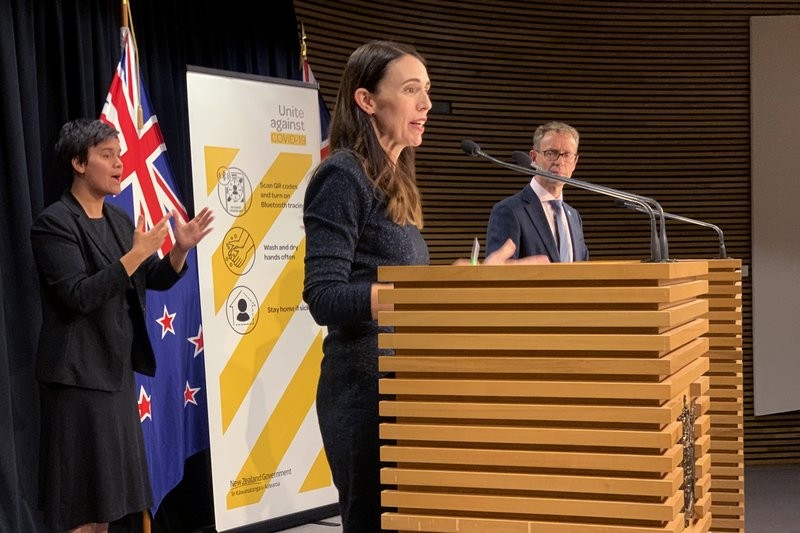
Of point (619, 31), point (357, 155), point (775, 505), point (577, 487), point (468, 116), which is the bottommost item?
point (775, 505)

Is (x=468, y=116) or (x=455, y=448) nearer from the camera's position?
(x=455, y=448)

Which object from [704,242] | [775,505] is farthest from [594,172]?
[775,505]

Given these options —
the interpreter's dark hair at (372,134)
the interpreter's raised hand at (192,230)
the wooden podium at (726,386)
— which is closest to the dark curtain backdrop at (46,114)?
the interpreter's raised hand at (192,230)

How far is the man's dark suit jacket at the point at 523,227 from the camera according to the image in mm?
3963

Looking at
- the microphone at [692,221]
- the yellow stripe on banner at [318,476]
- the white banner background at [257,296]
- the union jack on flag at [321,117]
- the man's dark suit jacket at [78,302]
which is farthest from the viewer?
the union jack on flag at [321,117]

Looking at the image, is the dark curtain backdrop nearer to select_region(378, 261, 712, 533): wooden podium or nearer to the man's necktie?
the man's necktie

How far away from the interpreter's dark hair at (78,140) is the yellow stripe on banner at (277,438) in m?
1.79

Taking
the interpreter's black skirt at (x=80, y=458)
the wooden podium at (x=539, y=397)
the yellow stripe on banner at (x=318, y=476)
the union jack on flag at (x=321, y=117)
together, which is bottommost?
the yellow stripe on banner at (x=318, y=476)

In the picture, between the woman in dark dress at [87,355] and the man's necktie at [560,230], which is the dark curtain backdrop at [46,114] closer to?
the woman in dark dress at [87,355]

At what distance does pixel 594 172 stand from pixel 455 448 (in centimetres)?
598

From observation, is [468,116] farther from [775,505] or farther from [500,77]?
[775,505]

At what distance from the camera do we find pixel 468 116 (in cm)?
702

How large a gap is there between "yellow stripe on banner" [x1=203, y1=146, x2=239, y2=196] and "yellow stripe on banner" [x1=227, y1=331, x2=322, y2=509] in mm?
1014

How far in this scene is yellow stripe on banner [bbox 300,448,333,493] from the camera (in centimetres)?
498
